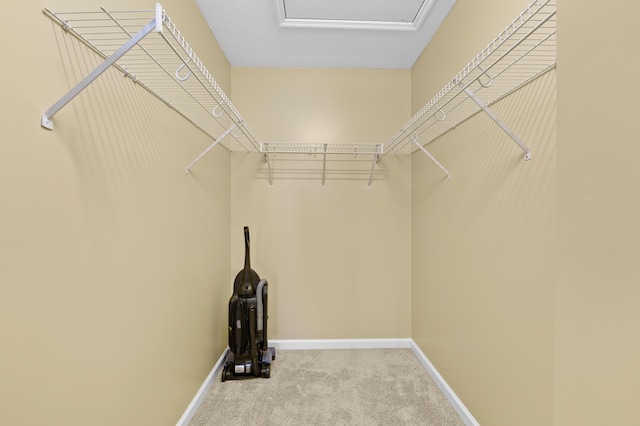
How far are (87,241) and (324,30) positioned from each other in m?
1.99

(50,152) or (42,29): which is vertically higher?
(42,29)

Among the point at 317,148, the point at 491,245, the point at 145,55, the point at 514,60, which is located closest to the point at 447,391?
the point at 491,245

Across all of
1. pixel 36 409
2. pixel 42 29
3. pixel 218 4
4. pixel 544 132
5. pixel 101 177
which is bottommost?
pixel 36 409

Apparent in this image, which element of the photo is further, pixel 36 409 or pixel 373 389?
pixel 373 389

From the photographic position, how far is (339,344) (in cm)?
249

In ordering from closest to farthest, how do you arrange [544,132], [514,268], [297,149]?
1. [544,132]
2. [514,268]
3. [297,149]

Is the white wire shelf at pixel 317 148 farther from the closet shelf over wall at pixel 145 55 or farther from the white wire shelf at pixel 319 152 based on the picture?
the closet shelf over wall at pixel 145 55

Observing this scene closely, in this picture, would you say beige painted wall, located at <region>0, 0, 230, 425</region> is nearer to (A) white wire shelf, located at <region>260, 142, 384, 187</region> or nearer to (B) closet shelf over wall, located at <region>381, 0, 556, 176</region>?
(A) white wire shelf, located at <region>260, 142, 384, 187</region>

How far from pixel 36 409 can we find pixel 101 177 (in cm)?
70

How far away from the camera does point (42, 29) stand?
0.75 m

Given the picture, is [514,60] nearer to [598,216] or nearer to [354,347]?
[598,216]

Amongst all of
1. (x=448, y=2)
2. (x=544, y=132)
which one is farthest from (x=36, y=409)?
(x=448, y=2)

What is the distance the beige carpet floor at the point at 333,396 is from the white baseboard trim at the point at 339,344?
6.1 inches

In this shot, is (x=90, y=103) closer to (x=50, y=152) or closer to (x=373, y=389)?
(x=50, y=152)
